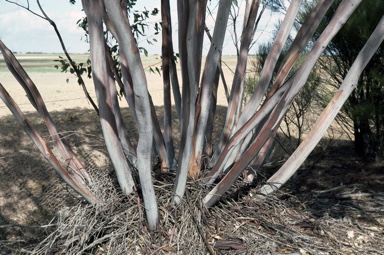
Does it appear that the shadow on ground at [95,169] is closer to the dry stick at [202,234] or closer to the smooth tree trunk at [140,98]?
the dry stick at [202,234]

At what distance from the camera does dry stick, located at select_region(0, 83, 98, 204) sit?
354cm

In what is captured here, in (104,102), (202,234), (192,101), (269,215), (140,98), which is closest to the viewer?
A: (140,98)

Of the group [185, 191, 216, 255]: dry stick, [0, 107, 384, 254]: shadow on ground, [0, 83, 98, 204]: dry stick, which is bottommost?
[0, 107, 384, 254]: shadow on ground

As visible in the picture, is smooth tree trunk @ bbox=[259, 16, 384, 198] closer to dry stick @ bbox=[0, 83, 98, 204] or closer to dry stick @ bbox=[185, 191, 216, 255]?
dry stick @ bbox=[185, 191, 216, 255]

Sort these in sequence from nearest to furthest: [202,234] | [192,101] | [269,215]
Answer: [192,101], [202,234], [269,215]

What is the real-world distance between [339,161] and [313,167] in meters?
0.54

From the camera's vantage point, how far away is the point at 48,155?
11.7 feet

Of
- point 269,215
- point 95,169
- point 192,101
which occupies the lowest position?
point 269,215

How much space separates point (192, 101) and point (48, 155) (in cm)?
105

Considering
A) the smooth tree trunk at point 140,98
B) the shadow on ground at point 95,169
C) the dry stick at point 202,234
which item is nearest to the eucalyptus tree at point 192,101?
the smooth tree trunk at point 140,98

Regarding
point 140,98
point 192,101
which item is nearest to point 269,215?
point 192,101

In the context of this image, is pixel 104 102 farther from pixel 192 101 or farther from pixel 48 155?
pixel 192 101

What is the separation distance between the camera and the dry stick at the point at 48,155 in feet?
11.6

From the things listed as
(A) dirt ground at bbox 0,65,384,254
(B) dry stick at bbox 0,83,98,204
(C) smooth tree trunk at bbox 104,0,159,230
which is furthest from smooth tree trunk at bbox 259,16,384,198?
(B) dry stick at bbox 0,83,98,204
